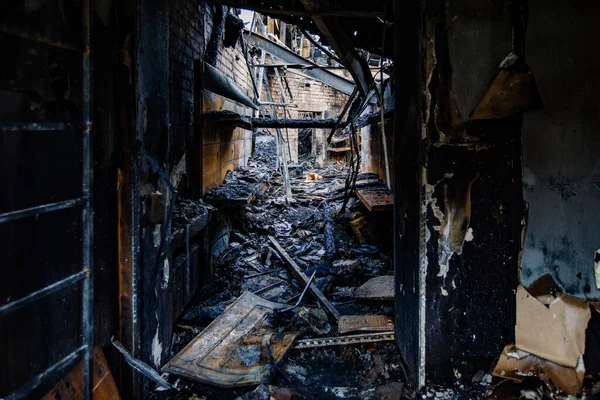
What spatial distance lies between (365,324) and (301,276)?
163cm

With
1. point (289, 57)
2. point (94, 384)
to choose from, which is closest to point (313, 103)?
point (289, 57)

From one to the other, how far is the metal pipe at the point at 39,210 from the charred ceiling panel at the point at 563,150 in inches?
97.1

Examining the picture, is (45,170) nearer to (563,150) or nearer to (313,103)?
(563,150)

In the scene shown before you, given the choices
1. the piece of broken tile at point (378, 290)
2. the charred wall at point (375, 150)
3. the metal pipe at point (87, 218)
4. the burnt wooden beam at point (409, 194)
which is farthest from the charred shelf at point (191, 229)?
the charred wall at point (375, 150)

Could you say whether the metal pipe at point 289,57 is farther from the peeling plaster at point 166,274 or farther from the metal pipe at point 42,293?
the metal pipe at point 42,293

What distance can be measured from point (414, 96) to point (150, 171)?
5.64ft

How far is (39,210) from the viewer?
1.73m

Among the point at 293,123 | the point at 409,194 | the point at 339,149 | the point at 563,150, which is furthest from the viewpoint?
the point at 339,149

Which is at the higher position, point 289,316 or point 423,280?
point 423,280

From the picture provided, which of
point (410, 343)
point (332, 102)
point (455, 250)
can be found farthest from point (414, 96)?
point (332, 102)

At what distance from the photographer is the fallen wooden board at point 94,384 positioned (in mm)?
1901

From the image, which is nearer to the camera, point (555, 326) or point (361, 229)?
point (555, 326)

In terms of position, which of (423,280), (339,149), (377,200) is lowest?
(423,280)

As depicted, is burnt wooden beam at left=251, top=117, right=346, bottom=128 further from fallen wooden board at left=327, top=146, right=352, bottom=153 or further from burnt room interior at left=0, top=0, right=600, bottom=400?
fallen wooden board at left=327, top=146, right=352, bottom=153
